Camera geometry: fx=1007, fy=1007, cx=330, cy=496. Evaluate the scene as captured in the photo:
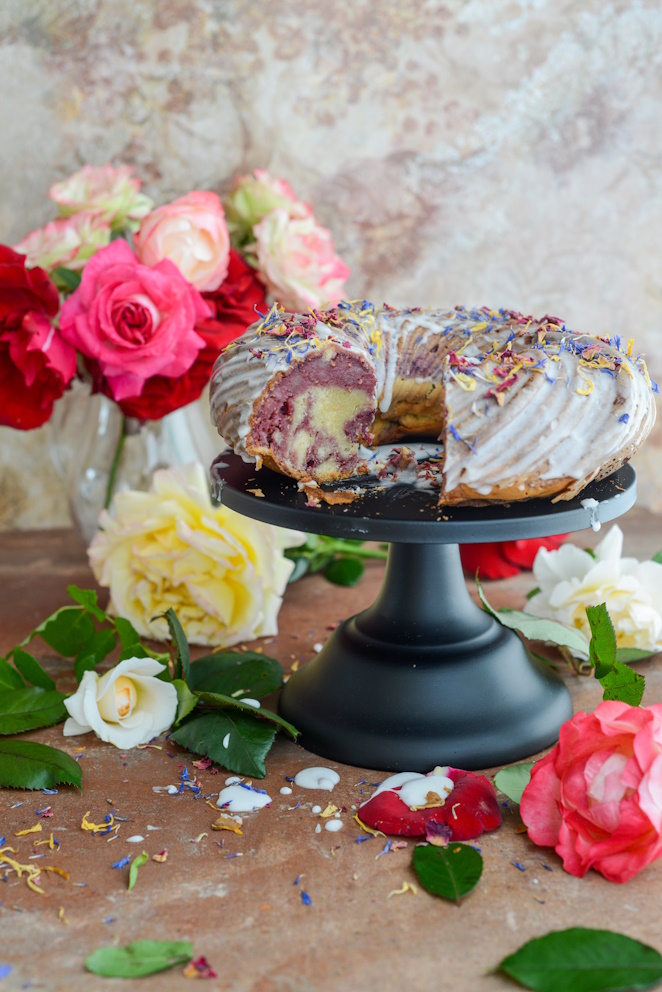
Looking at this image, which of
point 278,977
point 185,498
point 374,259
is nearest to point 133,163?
point 374,259

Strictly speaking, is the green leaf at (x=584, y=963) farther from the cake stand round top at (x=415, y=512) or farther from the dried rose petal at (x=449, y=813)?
the cake stand round top at (x=415, y=512)

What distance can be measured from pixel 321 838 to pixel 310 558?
77cm

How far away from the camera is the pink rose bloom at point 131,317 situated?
141cm

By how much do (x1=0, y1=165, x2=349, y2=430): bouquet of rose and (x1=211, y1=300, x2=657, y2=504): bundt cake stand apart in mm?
241

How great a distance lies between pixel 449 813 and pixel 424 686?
0.56 feet

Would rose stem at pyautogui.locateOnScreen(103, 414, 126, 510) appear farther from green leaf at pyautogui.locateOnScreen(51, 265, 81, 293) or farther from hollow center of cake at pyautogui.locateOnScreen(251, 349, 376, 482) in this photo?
hollow center of cake at pyautogui.locateOnScreen(251, 349, 376, 482)

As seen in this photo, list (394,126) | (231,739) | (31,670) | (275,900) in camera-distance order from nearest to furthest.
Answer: (275,900)
(231,739)
(31,670)
(394,126)

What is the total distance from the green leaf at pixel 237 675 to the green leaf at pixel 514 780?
0.33 metres

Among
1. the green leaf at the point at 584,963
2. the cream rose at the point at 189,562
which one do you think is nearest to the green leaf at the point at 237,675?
the cream rose at the point at 189,562

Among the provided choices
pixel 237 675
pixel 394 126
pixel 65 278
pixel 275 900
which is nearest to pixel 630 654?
pixel 237 675

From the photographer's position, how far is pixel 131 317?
1.42m

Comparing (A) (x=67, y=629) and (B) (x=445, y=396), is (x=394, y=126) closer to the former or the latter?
(B) (x=445, y=396)

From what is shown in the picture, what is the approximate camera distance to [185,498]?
55.9 inches

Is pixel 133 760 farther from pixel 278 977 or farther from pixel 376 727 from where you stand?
pixel 278 977
